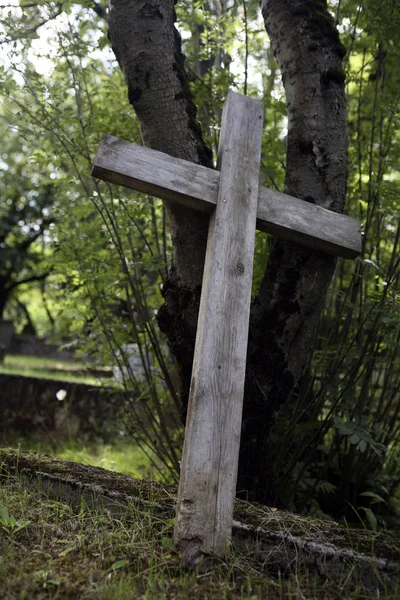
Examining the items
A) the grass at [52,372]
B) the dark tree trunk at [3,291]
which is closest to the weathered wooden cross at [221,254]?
the grass at [52,372]

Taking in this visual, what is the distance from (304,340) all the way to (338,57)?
144 cm

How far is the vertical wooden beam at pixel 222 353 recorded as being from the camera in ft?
6.45

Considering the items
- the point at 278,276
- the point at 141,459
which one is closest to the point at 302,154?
the point at 278,276

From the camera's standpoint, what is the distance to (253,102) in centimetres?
250

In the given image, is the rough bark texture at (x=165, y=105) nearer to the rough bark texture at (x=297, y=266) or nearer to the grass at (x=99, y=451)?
the rough bark texture at (x=297, y=266)

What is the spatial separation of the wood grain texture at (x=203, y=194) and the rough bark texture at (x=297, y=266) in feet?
0.62

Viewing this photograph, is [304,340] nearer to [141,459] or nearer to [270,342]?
[270,342]

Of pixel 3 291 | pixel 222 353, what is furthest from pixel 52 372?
pixel 3 291

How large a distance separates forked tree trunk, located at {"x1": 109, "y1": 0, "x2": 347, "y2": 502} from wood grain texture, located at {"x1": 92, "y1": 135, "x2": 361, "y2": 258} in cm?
19

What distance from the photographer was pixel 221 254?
2.24m

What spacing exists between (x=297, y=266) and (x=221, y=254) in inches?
24.0

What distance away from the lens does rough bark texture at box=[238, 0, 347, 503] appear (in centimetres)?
273

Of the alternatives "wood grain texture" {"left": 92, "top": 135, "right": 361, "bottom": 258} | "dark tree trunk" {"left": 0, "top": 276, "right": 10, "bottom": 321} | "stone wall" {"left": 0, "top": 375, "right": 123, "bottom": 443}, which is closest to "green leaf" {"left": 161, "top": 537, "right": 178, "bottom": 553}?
"wood grain texture" {"left": 92, "top": 135, "right": 361, "bottom": 258}

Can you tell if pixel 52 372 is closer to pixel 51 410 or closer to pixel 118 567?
pixel 51 410
